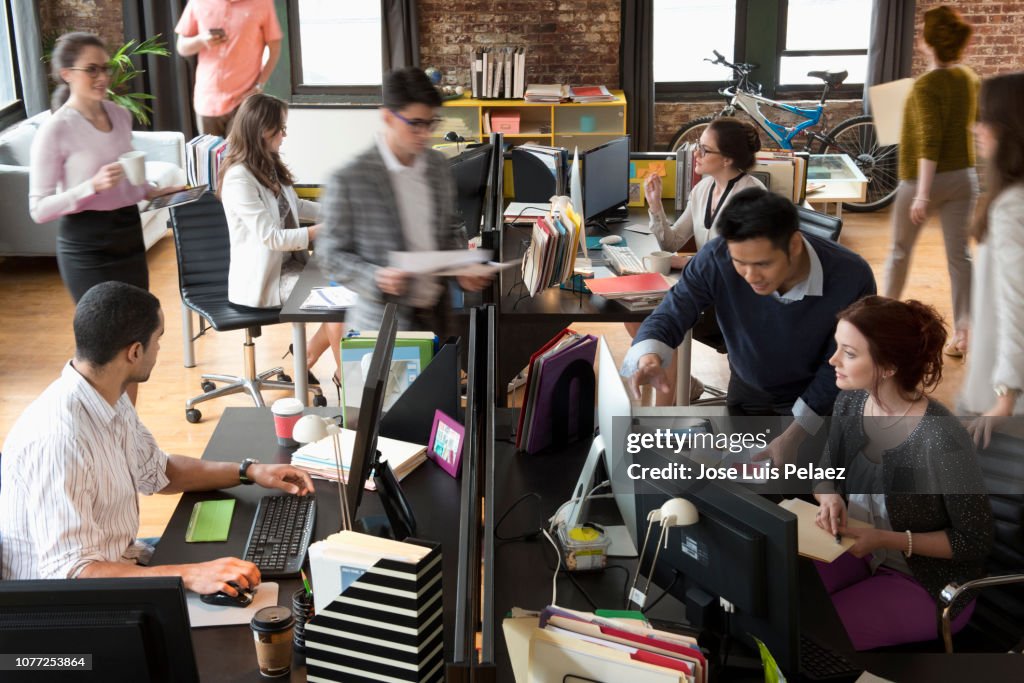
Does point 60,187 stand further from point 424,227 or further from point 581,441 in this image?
Result: point 581,441

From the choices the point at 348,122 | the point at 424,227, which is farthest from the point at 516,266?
A: the point at 348,122

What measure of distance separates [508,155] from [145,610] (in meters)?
4.12

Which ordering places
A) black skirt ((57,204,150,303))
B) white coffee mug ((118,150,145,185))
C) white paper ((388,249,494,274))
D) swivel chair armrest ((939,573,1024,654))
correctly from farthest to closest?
black skirt ((57,204,150,303))
white coffee mug ((118,150,145,185))
white paper ((388,249,494,274))
swivel chair armrest ((939,573,1024,654))

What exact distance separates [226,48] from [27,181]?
1.45 m

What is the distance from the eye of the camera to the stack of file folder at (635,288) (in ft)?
13.4

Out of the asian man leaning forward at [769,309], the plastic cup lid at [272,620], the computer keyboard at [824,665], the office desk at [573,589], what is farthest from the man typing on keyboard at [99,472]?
the asian man leaning forward at [769,309]

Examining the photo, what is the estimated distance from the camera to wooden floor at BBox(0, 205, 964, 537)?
185 inches

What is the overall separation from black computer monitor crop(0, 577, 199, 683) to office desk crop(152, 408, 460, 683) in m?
0.30

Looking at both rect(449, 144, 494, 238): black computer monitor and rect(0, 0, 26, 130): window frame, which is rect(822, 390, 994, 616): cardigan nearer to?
rect(449, 144, 494, 238): black computer monitor

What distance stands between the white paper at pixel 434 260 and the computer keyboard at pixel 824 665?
1633 millimetres

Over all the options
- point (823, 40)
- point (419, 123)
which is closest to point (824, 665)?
point (419, 123)

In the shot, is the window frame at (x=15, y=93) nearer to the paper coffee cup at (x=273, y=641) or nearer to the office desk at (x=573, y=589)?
the office desk at (x=573, y=589)

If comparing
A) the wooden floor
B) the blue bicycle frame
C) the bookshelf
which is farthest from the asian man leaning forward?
the blue bicycle frame

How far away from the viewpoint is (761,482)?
2.69m
